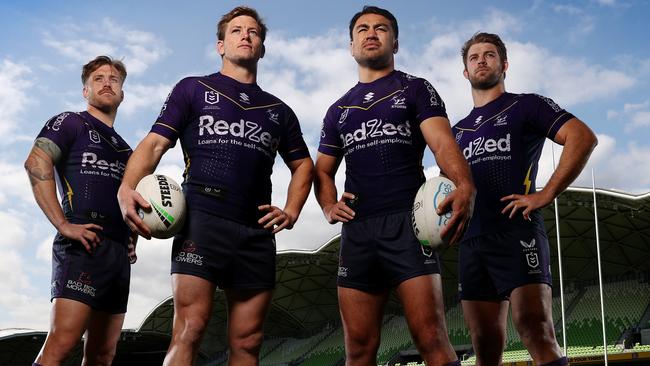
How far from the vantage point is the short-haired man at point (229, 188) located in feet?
14.8

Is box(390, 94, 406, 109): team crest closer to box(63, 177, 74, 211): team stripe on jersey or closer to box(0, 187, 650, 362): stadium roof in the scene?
box(63, 177, 74, 211): team stripe on jersey

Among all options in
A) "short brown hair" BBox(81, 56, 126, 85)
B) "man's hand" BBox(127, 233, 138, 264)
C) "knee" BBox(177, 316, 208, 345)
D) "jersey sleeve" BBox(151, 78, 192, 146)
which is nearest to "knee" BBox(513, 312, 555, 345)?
"knee" BBox(177, 316, 208, 345)

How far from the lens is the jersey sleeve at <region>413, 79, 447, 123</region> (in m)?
4.97

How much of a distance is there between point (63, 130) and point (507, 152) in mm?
4062

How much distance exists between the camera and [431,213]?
4465 millimetres

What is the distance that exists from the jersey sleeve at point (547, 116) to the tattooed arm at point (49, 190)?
12.9ft

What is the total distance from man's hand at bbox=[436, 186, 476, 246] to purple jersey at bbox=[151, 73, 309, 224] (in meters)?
1.31

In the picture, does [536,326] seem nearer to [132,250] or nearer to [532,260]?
[532,260]

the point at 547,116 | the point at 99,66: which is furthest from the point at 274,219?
the point at 99,66

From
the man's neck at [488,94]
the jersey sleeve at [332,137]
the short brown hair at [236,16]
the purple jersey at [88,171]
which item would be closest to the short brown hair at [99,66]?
the purple jersey at [88,171]

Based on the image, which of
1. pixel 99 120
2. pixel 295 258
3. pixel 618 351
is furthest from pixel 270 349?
pixel 99 120

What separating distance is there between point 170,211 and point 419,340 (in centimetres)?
183

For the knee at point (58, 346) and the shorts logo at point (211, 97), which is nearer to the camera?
the shorts logo at point (211, 97)

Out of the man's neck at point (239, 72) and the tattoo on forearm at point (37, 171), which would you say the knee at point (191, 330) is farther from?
the tattoo on forearm at point (37, 171)
